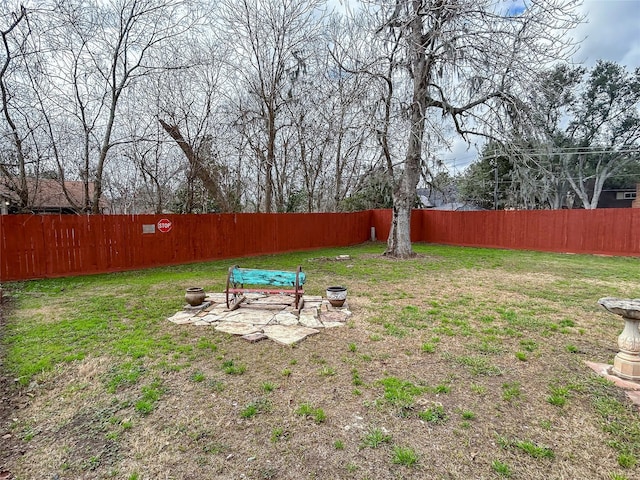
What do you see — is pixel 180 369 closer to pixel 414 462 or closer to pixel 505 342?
pixel 414 462

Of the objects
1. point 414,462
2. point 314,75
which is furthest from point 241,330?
point 314,75

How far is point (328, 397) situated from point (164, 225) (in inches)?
308

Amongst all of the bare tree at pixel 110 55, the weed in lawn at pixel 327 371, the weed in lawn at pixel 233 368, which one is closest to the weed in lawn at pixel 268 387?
the weed in lawn at pixel 233 368

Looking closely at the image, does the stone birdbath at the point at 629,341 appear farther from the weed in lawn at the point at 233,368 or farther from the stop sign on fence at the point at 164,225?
the stop sign on fence at the point at 164,225

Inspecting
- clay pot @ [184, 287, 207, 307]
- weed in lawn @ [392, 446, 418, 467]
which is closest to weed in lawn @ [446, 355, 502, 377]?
weed in lawn @ [392, 446, 418, 467]

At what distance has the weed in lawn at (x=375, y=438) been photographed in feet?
6.78

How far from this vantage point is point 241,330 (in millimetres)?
4008

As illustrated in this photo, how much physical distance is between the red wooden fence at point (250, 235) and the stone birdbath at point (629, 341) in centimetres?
904

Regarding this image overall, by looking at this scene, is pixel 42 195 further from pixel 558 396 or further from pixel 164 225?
pixel 558 396

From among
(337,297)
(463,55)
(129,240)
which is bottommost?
(337,297)

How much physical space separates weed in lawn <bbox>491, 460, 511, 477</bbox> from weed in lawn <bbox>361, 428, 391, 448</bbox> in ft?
1.90

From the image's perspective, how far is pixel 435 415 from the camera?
7.69ft

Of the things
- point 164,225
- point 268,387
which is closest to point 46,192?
point 164,225

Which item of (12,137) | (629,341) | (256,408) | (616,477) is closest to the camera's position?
(616,477)
